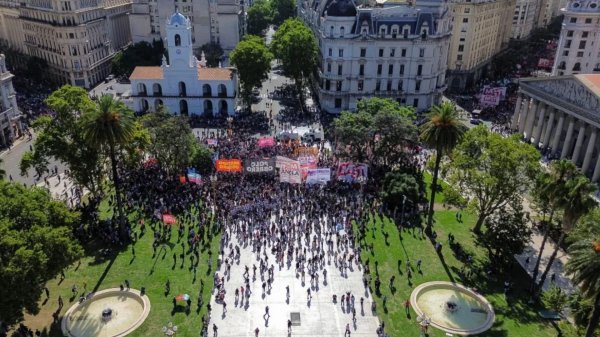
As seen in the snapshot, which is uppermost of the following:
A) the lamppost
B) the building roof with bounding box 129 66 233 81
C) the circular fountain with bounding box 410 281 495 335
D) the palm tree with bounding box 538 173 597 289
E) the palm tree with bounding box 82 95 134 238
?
the palm tree with bounding box 82 95 134 238

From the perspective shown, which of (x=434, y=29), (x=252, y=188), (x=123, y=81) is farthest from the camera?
(x=123, y=81)

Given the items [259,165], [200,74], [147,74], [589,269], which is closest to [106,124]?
[259,165]

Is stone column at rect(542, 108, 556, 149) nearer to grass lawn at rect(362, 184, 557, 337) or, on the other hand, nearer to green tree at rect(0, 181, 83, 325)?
grass lawn at rect(362, 184, 557, 337)

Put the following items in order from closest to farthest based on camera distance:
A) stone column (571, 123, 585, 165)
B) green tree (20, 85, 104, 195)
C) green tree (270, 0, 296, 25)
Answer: green tree (20, 85, 104, 195) → stone column (571, 123, 585, 165) → green tree (270, 0, 296, 25)

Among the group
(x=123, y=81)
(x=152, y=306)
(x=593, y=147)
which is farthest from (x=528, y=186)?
(x=123, y=81)

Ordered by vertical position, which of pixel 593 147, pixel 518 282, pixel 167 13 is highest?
pixel 167 13

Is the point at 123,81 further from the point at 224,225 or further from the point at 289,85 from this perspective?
the point at 224,225

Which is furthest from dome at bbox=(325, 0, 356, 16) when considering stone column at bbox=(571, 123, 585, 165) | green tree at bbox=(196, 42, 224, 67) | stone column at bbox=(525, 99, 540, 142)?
stone column at bbox=(571, 123, 585, 165)

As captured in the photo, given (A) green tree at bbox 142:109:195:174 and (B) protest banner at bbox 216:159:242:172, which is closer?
(A) green tree at bbox 142:109:195:174
